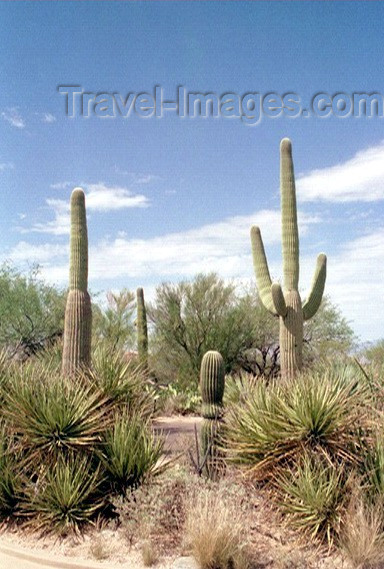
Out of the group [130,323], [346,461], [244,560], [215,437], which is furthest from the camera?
[130,323]

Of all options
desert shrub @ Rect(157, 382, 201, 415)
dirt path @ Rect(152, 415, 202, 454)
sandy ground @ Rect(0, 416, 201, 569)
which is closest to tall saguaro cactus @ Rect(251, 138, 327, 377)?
dirt path @ Rect(152, 415, 202, 454)

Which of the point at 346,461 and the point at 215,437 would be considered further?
the point at 215,437

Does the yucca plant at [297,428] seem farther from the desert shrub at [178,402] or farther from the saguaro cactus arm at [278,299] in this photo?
the desert shrub at [178,402]

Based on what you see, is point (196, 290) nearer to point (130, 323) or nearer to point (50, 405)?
point (130, 323)

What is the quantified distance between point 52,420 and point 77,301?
4.17m

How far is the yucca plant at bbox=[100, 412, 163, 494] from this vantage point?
8.37 m

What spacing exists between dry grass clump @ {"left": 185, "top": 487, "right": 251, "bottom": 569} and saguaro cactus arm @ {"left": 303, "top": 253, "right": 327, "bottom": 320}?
10368 mm

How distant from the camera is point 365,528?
6738 mm

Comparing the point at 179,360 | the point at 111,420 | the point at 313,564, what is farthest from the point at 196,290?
the point at 313,564

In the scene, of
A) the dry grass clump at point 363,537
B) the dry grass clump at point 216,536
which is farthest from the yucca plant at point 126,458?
the dry grass clump at point 363,537

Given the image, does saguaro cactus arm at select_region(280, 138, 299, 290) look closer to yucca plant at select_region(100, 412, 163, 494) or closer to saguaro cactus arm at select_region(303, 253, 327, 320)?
saguaro cactus arm at select_region(303, 253, 327, 320)

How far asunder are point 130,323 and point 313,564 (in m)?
23.4

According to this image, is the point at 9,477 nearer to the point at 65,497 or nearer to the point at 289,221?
the point at 65,497

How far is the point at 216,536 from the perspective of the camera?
21.7ft
